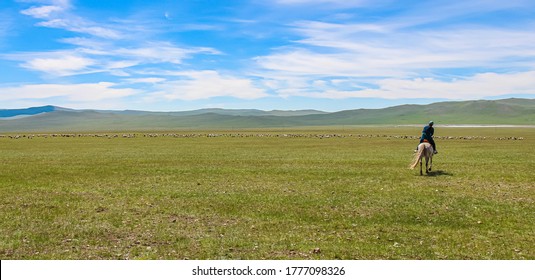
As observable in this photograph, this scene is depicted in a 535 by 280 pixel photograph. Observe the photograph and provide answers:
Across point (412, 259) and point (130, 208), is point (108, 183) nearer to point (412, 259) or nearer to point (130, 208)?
point (130, 208)

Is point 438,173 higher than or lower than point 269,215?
higher

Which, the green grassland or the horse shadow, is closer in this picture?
the green grassland

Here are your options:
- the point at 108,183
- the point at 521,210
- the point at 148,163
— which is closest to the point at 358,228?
the point at 521,210

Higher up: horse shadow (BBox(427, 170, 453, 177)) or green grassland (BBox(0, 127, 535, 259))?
horse shadow (BBox(427, 170, 453, 177))

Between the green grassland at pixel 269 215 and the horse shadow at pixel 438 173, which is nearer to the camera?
the green grassland at pixel 269 215

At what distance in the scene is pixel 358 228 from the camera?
15.1 meters

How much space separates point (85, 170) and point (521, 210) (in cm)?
2621

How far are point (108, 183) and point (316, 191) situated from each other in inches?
449

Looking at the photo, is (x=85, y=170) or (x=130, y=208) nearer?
(x=130, y=208)

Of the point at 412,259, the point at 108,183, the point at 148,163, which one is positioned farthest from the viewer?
the point at 148,163

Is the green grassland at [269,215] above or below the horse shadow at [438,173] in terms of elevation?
below

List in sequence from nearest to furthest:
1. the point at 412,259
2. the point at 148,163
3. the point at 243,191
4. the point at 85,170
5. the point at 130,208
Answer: the point at 412,259 → the point at 130,208 → the point at 243,191 → the point at 85,170 → the point at 148,163

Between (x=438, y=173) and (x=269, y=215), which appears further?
(x=438, y=173)

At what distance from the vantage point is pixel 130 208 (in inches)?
721
